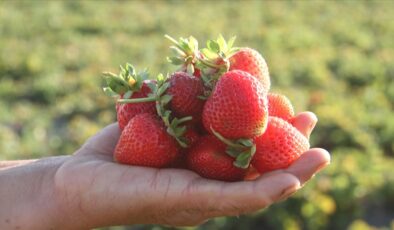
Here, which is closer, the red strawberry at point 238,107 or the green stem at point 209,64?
the red strawberry at point 238,107

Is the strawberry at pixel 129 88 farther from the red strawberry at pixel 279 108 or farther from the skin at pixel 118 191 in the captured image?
the red strawberry at pixel 279 108

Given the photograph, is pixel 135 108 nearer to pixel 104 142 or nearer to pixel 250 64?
pixel 104 142

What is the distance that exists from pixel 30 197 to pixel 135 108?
2.03 feet

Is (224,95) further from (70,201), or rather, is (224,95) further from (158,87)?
(70,201)

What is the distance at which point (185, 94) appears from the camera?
110 inches

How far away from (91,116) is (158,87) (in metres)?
4.60

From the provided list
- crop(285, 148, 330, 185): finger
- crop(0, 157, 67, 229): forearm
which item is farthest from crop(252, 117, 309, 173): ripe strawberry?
crop(0, 157, 67, 229): forearm

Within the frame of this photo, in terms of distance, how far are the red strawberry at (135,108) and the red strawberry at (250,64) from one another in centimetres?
37

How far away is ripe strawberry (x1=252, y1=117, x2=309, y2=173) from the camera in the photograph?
264 centimetres

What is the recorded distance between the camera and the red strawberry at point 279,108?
9.55ft

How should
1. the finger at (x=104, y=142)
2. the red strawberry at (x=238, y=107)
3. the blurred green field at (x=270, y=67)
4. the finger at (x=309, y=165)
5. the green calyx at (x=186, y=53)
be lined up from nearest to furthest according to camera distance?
the finger at (x=309, y=165), the red strawberry at (x=238, y=107), the green calyx at (x=186, y=53), the finger at (x=104, y=142), the blurred green field at (x=270, y=67)

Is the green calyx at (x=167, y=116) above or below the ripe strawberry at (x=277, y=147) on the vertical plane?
above

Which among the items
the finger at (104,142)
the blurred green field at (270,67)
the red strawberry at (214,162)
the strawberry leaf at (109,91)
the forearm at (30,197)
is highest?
the strawberry leaf at (109,91)

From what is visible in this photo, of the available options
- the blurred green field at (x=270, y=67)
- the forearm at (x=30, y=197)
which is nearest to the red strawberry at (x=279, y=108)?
the forearm at (x=30, y=197)
